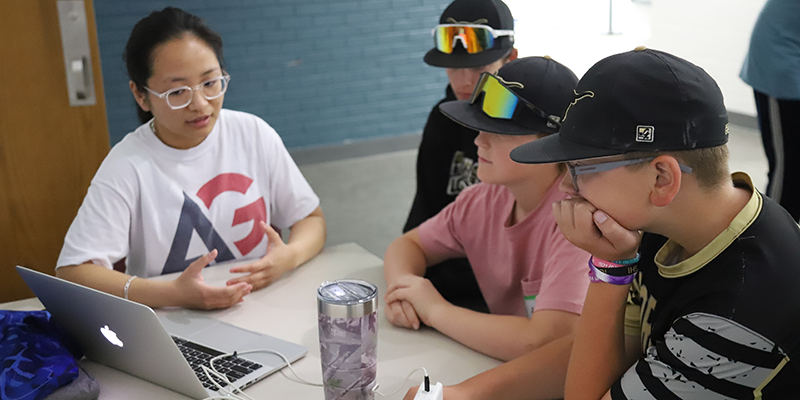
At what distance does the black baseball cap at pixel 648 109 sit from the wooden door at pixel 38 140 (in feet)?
6.04

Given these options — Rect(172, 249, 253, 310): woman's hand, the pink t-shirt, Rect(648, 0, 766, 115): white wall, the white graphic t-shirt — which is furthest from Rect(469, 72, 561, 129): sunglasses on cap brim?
Rect(648, 0, 766, 115): white wall

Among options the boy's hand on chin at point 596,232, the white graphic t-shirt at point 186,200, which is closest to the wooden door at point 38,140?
the white graphic t-shirt at point 186,200

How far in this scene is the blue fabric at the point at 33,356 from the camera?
47.6 inches

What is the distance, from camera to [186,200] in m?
1.96

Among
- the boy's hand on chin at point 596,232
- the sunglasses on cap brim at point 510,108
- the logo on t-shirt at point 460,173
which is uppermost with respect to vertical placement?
the sunglasses on cap brim at point 510,108

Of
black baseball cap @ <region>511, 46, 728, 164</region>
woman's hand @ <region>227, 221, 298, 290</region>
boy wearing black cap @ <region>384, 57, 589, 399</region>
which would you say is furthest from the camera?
woman's hand @ <region>227, 221, 298, 290</region>

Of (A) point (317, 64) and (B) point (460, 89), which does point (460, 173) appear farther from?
(A) point (317, 64)

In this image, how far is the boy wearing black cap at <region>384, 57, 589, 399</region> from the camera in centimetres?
136

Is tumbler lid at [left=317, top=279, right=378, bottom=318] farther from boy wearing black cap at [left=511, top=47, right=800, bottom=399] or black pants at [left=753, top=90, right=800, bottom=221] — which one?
black pants at [left=753, top=90, right=800, bottom=221]

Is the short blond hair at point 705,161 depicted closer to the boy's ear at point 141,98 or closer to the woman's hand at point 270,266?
the woman's hand at point 270,266

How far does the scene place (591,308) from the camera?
1.19m

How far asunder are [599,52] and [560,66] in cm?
373

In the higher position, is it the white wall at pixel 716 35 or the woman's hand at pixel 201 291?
the white wall at pixel 716 35

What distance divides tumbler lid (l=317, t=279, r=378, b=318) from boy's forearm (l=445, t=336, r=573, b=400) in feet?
0.74
